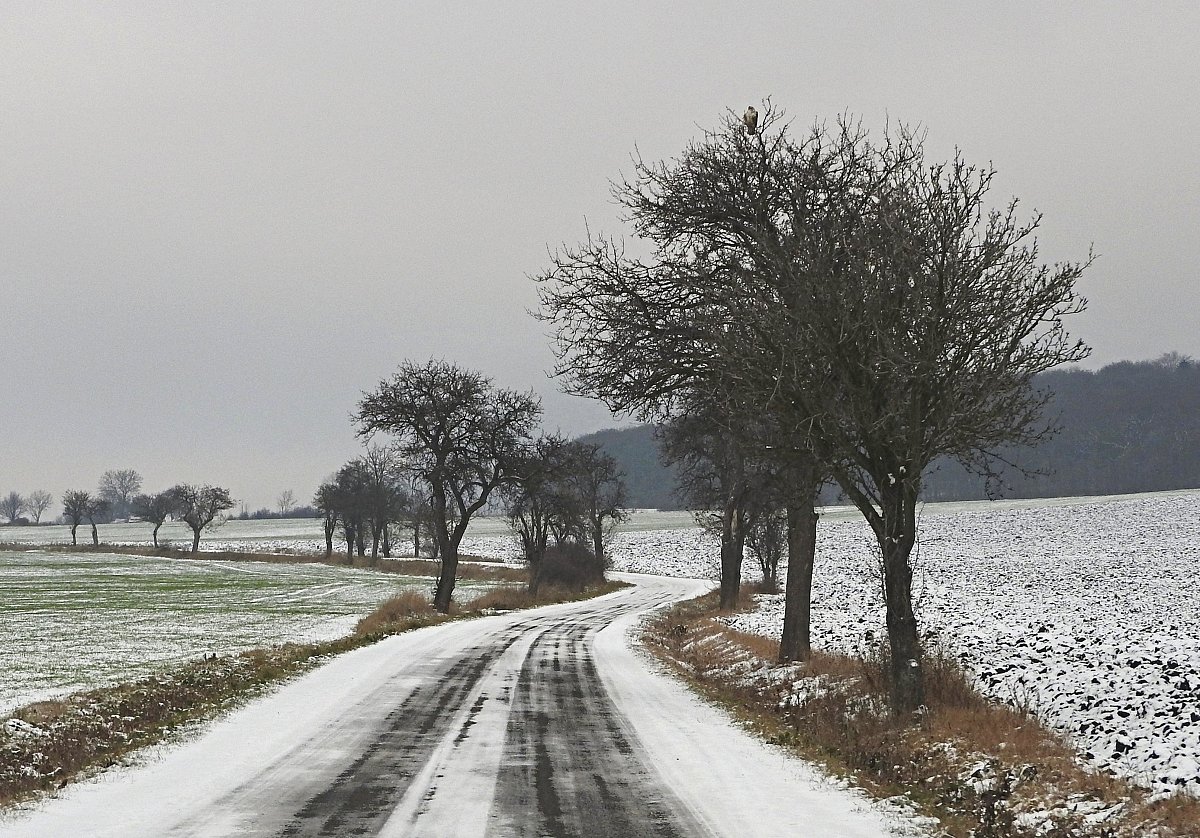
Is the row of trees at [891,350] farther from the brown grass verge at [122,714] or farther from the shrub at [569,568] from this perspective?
the shrub at [569,568]

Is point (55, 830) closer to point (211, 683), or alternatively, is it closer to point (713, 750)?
point (713, 750)

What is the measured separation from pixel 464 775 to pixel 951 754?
5351 millimetres

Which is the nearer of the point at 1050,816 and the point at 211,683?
the point at 1050,816

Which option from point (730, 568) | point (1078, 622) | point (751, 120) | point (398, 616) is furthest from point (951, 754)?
point (730, 568)

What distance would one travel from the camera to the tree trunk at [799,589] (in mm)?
18469

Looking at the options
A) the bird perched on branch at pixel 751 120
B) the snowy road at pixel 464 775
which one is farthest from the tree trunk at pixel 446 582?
the bird perched on branch at pixel 751 120

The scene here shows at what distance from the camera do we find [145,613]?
39.3 m

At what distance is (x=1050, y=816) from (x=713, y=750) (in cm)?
422

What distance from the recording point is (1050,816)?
26.7 ft

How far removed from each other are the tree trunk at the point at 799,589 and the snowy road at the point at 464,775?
283 cm

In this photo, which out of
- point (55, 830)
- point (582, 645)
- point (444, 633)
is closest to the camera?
point (55, 830)

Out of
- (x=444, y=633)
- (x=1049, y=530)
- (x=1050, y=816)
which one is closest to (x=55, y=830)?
(x=1050, y=816)

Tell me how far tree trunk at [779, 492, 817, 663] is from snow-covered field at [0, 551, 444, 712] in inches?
521

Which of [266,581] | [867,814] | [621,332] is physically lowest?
[266,581]
